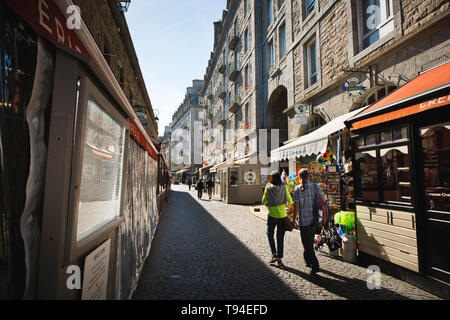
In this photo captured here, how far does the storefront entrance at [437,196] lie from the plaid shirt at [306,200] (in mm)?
1688

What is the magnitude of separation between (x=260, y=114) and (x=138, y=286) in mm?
16275

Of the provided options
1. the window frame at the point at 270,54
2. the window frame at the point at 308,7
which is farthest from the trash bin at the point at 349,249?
the window frame at the point at 270,54

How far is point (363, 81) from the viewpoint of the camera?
27.7 ft

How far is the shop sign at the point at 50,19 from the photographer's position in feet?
4.63

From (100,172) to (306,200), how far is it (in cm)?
361

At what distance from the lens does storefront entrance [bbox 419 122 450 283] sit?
3648mm

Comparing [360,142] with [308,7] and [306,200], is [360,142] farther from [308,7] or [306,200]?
[308,7]

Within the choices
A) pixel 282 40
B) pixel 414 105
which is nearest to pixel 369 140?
pixel 414 105

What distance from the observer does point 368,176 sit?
17.7 ft

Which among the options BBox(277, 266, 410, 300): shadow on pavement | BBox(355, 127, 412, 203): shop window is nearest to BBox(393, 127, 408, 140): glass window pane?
BBox(355, 127, 412, 203): shop window

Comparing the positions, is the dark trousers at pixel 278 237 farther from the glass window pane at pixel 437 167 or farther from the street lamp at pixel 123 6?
the street lamp at pixel 123 6

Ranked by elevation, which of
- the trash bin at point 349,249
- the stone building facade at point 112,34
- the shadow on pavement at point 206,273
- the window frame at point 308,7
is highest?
the window frame at point 308,7

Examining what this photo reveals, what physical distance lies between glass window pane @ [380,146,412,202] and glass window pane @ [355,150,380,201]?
187 mm

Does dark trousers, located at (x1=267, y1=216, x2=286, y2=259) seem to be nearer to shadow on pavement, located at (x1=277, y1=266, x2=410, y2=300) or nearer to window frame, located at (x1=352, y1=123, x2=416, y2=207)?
shadow on pavement, located at (x1=277, y1=266, x2=410, y2=300)
